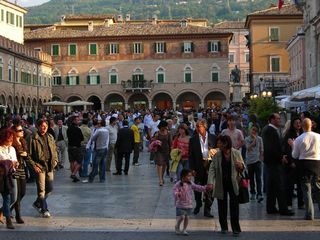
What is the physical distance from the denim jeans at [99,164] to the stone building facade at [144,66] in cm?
5537

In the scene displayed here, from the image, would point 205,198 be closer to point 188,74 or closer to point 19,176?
point 19,176

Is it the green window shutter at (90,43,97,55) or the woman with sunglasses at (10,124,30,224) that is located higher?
the green window shutter at (90,43,97,55)

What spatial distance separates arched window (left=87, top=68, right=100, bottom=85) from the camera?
7300 centimetres

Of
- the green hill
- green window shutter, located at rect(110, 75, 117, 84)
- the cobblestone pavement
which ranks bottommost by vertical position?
the cobblestone pavement

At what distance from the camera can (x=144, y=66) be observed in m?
73.1

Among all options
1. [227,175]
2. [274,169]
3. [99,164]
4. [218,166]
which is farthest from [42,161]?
[99,164]

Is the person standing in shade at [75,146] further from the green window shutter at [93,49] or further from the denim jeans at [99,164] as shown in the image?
the green window shutter at [93,49]

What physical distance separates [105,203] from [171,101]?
2416 inches

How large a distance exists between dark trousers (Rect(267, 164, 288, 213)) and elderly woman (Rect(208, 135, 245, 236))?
2.09 m

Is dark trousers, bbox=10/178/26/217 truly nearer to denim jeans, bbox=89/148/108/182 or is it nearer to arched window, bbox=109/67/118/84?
denim jeans, bbox=89/148/108/182

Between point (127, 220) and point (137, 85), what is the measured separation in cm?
6175

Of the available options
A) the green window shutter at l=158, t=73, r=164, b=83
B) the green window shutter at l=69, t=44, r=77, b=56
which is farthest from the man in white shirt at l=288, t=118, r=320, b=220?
the green window shutter at l=69, t=44, r=77, b=56

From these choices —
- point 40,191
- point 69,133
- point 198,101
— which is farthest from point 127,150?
point 198,101

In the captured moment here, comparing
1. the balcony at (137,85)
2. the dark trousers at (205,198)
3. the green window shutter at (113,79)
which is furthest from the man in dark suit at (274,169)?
the green window shutter at (113,79)
